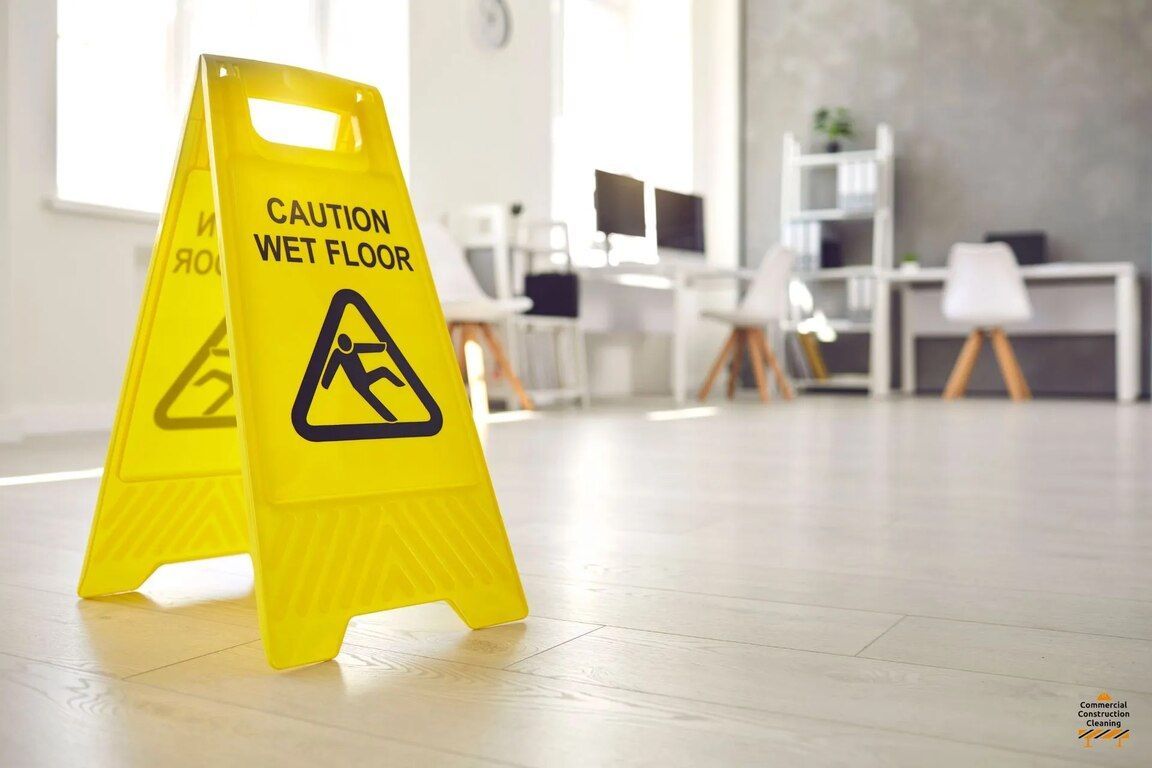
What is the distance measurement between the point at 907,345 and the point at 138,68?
4.65 metres

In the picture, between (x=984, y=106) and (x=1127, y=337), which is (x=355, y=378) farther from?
(x=984, y=106)

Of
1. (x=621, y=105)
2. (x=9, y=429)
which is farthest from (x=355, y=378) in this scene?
(x=621, y=105)

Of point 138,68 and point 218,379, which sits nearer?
point 218,379

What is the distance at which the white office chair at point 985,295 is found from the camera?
223 inches

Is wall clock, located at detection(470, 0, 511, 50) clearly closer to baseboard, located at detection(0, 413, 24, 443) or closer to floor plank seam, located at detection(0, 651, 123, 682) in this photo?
baseboard, located at detection(0, 413, 24, 443)

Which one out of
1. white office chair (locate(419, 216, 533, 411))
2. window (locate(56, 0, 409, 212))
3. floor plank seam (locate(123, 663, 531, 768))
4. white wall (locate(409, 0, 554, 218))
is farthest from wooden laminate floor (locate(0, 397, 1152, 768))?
white wall (locate(409, 0, 554, 218))

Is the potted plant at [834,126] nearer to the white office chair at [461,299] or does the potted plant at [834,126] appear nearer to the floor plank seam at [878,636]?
the white office chair at [461,299]

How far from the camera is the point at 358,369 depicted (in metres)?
0.96

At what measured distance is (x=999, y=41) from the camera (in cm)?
646

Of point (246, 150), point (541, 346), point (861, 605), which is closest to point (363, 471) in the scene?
point (246, 150)

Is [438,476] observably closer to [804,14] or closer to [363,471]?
[363,471]

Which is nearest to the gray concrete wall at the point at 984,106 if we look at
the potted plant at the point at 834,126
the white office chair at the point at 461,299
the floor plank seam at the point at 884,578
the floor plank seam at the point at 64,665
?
the potted plant at the point at 834,126

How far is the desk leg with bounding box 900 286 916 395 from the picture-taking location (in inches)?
262

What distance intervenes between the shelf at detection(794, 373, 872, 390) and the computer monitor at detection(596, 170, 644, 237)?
1.65 m
